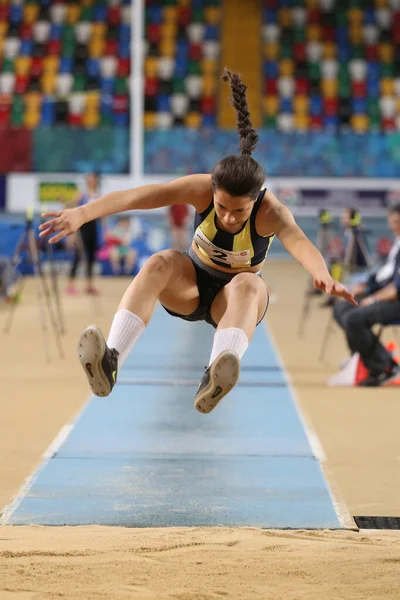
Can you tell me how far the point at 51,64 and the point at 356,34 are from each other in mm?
6528

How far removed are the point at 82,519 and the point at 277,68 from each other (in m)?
18.8

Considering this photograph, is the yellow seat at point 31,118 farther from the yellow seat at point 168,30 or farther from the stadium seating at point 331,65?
the stadium seating at point 331,65

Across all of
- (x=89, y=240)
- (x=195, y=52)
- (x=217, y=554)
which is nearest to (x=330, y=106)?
(x=195, y=52)

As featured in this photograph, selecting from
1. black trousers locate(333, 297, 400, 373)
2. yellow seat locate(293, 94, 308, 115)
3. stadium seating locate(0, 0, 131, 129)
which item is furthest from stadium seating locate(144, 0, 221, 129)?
black trousers locate(333, 297, 400, 373)

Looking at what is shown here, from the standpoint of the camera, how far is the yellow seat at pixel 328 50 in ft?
72.7

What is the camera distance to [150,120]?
2127 centimetres

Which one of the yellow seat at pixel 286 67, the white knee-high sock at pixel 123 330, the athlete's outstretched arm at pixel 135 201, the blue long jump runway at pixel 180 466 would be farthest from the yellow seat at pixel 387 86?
the white knee-high sock at pixel 123 330

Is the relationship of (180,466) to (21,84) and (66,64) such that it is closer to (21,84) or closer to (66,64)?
(21,84)

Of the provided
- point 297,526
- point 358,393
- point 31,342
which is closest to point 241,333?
point 297,526

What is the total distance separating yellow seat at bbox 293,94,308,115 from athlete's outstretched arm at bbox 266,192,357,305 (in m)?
17.1

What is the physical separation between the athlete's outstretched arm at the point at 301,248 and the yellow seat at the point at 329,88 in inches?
689

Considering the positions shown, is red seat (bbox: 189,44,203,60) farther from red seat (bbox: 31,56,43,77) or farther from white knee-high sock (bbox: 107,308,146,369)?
white knee-high sock (bbox: 107,308,146,369)

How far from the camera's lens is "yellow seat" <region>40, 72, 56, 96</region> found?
21.8m

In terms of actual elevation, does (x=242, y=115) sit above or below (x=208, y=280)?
above
